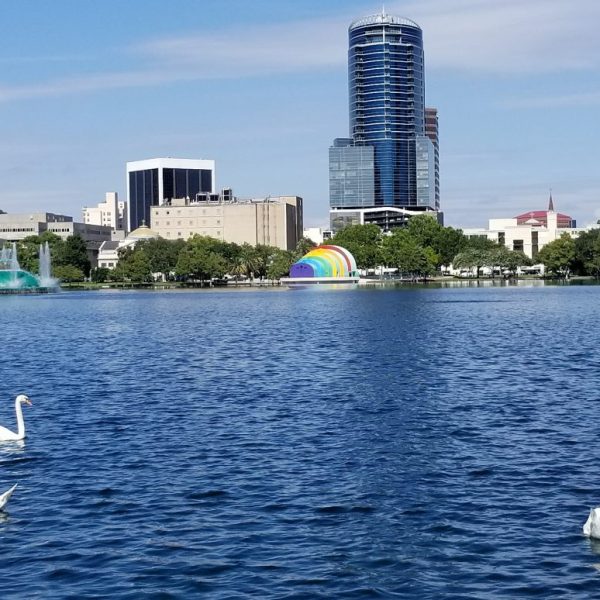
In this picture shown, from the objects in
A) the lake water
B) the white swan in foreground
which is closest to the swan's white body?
the lake water

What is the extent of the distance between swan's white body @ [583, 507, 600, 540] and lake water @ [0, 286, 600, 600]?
0.32 m

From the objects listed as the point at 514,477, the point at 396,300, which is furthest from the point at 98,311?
the point at 514,477

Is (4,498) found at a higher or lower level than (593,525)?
higher

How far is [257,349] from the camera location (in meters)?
58.4

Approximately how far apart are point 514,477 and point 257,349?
36.6 meters

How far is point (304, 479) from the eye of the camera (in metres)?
22.7

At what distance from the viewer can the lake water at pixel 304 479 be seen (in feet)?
54.1

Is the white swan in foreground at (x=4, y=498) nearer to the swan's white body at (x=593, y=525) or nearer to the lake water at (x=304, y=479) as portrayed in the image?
the lake water at (x=304, y=479)

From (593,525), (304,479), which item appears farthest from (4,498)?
(593,525)

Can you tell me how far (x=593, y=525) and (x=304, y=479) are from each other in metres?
7.13

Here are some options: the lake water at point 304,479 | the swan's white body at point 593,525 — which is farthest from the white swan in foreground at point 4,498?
the swan's white body at point 593,525

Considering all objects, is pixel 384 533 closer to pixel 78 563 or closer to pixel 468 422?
pixel 78 563

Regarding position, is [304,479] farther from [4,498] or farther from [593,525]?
[593,525]

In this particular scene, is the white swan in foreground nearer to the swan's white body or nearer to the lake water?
the lake water
